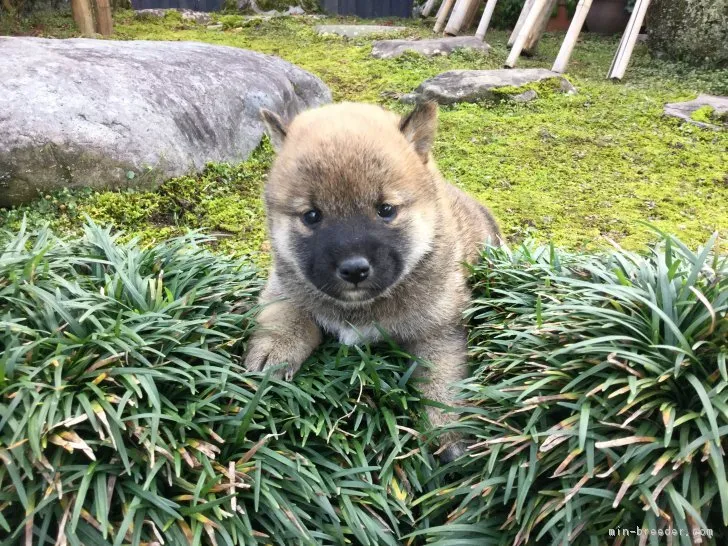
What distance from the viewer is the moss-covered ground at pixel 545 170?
5465mm

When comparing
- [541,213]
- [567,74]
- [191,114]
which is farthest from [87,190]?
[567,74]

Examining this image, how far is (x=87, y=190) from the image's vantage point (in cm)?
558

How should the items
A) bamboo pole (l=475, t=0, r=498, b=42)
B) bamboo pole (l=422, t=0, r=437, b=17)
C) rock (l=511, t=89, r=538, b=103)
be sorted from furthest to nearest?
bamboo pole (l=422, t=0, r=437, b=17), bamboo pole (l=475, t=0, r=498, b=42), rock (l=511, t=89, r=538, b=103)

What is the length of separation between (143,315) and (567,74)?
9094 mm

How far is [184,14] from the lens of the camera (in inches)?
583

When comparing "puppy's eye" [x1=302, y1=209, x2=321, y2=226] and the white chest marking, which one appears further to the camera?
the white chest marking

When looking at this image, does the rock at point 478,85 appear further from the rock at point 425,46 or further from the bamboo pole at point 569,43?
the rock at point 425,46

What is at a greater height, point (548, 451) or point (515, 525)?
point (548, 451)

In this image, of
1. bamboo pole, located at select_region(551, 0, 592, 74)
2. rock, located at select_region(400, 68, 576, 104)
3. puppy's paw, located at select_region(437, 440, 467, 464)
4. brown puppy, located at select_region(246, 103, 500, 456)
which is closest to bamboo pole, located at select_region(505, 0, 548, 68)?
bamboo pole, located at select_region(551, 0, 592, 74)

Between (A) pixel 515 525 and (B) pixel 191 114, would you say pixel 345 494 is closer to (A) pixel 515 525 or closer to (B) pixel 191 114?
(A) pixel 515 525

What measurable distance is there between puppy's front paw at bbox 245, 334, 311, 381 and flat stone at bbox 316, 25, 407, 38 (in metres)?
10.7

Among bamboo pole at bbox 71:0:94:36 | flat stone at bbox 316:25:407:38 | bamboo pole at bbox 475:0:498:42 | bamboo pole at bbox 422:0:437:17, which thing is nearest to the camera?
bamboo pole at bbox 71:0:94:36

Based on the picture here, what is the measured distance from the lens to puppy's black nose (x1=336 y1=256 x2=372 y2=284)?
269 centimetres

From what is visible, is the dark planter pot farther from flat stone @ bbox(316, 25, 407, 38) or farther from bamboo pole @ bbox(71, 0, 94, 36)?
bamboo pole @ bbox(71, 0, 94, 36)
